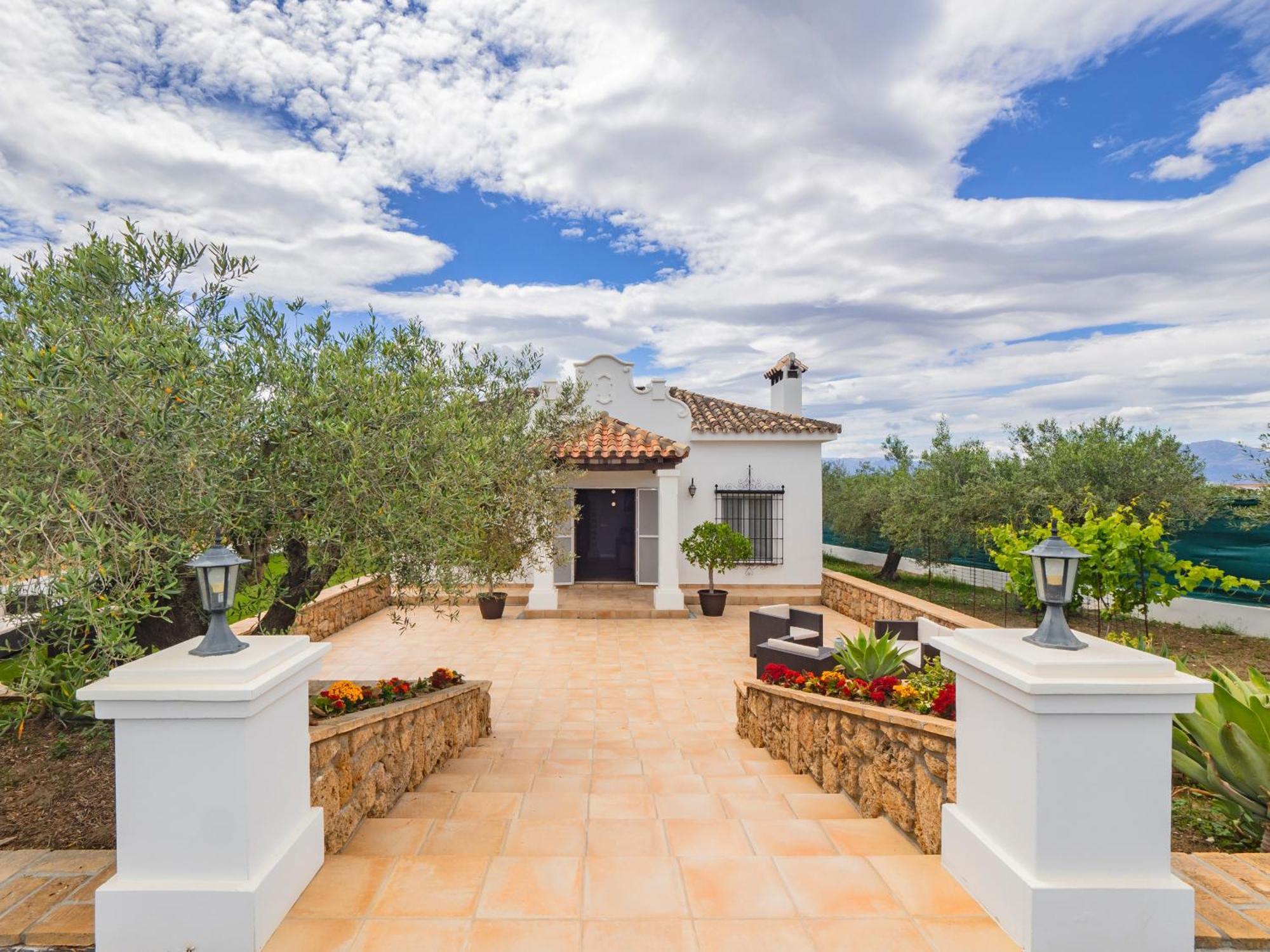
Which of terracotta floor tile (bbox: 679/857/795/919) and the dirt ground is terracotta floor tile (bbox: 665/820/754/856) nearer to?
terracotta floor tile (bbox: 679/857/795/919)

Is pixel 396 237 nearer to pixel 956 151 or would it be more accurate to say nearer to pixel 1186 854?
pixel 956 151

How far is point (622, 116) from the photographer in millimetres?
9711

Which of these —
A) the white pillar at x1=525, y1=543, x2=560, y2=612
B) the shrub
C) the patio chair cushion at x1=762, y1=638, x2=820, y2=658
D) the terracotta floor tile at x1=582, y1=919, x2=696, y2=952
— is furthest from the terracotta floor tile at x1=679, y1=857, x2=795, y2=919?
the white pillar at x1=525, y1=543, x2=560, y2=612

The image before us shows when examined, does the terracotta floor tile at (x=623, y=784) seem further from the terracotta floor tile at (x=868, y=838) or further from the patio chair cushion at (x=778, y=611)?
the patio chair cushion at (x=778, y=611)

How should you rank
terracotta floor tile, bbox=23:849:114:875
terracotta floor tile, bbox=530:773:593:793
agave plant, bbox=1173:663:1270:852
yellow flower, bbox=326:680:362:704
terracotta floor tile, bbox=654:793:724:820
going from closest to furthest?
terracotta floor tile, bbox=23:849:114:875 < agave plant, bbox=1173:663:1270:852 < terracotta floor tile, bbox=654:793:724:820 < yellow flower, bbox=326:680:362:704 < terracotta floor tile, bbox=530:773:593:793

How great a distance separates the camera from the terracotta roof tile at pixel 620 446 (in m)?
12.5

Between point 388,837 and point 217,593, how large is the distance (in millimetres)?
1820

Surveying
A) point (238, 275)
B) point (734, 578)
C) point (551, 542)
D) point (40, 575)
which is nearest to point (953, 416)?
point (734, 578)

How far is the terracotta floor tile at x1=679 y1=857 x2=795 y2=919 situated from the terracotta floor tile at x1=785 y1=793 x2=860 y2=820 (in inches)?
45.4

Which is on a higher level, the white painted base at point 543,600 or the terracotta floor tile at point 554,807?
the terracotta floor tile at point 554,807

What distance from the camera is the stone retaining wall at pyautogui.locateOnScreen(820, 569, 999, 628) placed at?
29.0 feet

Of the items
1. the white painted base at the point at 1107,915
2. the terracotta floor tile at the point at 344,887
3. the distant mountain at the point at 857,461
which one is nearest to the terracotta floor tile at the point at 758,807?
the white painted base at the point at 1107,915

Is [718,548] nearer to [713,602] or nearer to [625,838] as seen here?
[713,602]

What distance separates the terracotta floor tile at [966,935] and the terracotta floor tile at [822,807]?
1.42 m
